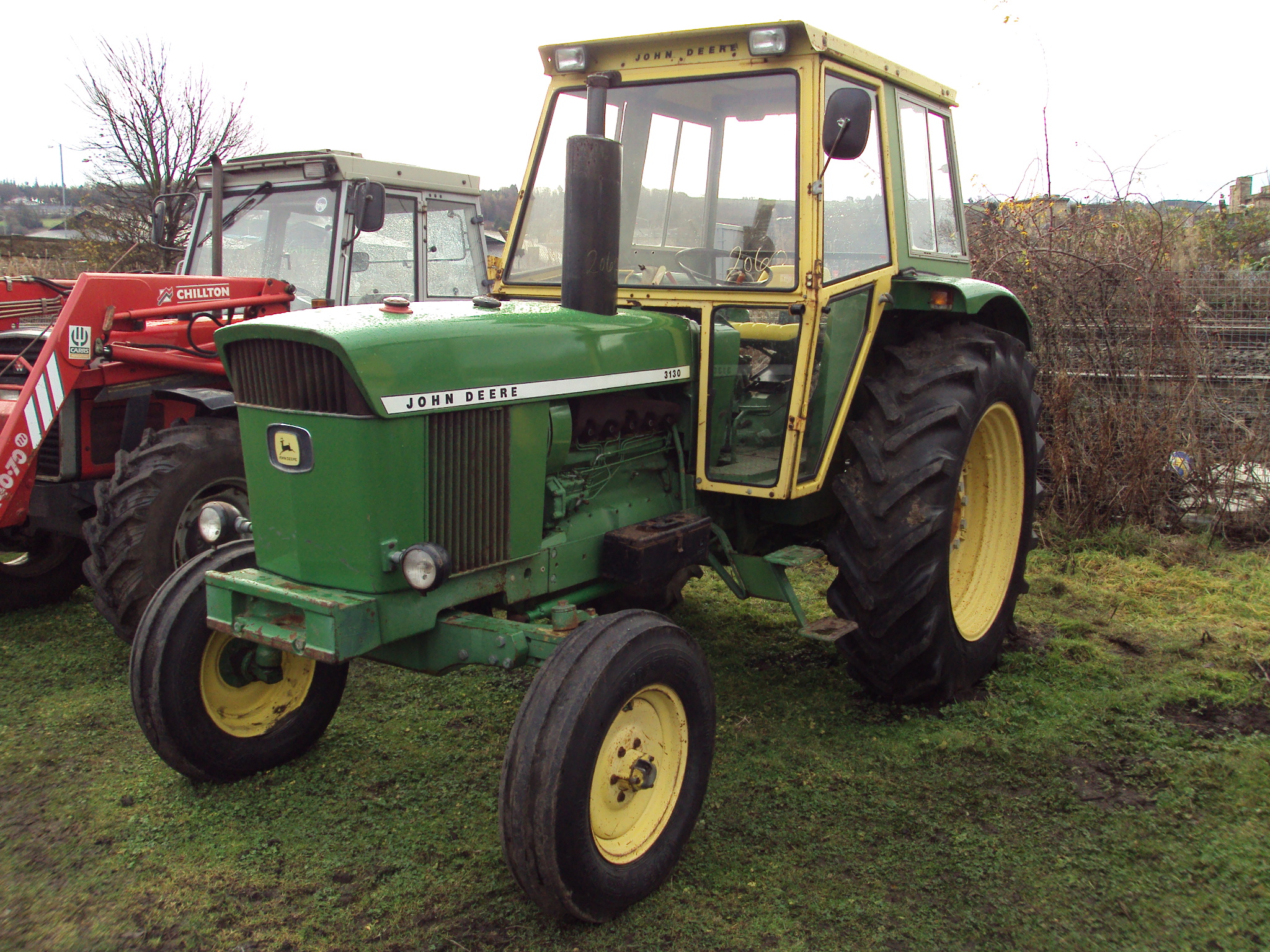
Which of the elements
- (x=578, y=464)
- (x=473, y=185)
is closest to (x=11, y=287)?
(x=473, y=185)

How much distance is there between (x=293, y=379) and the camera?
2.67 metres

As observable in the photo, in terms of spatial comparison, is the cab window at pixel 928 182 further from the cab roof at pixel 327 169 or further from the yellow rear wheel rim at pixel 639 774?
the cab roof at pixel 327 169

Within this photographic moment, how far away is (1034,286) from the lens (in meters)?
6.28

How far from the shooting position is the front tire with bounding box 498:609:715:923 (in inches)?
92.5

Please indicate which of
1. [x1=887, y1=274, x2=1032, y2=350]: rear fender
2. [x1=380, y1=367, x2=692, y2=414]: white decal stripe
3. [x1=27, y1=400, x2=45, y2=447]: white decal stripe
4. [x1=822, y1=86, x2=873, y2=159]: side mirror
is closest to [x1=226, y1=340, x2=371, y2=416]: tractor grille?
[x1=380, y1=367, x2=692, y2=414]: white decal stripe

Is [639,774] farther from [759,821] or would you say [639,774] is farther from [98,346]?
[98,346]

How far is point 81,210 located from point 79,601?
46.9 feet

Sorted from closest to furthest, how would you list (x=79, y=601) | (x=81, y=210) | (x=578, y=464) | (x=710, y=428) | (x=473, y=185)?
1. (x=578, y=464)
2. (x=710, y=428)
3. (x=79, y=601)
4. (x=473, y=185)
5. (x=81, y=210)

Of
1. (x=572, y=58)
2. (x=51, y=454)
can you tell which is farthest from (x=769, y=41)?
(x=51, y=454)

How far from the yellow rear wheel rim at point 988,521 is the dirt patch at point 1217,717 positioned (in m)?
0.72

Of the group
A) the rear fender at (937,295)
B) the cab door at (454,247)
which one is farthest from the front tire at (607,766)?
the cab door at (454,247)

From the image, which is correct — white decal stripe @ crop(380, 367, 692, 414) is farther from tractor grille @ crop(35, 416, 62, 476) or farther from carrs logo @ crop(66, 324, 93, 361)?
tractor grille @ crop(35, 416, 62, 476)

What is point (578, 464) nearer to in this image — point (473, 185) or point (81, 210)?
point (473, 185)

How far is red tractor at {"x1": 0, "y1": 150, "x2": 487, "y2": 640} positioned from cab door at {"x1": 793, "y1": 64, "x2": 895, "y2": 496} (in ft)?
8.27
